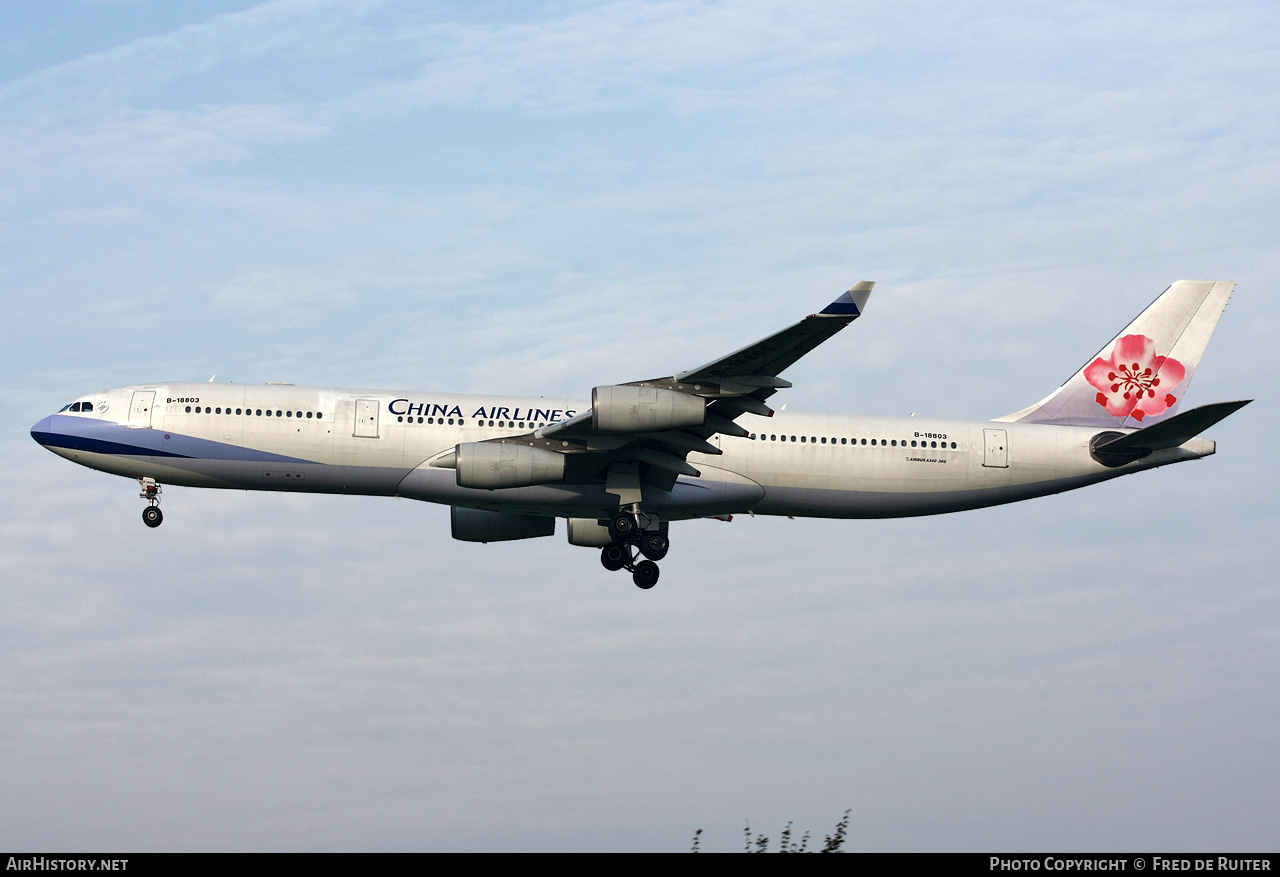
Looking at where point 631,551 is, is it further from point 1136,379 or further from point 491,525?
point 1136,379

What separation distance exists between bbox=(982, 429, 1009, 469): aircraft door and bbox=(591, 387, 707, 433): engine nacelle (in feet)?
37.0

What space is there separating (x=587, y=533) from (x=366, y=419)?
7908 millimetres

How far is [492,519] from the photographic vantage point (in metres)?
42.2

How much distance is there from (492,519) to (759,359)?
40.4 ft

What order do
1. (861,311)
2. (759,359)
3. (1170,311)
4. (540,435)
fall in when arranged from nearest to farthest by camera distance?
1. (861,311)
2. (759,359)
3. (540,435)
4. (1170,311)

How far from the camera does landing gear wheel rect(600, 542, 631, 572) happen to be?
133 ft

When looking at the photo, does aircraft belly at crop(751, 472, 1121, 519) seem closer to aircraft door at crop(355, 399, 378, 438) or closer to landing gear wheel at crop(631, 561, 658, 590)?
landing gear wheel at crop(631, 561, 658, 590)

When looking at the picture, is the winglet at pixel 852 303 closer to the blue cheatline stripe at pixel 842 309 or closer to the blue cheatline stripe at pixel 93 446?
the blue cheatline stripe at pixel 842 309

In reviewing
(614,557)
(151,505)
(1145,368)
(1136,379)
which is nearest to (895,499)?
(614,557)

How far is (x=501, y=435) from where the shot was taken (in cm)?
3922

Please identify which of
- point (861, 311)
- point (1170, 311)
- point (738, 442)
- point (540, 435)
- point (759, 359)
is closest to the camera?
point (861, 311)
